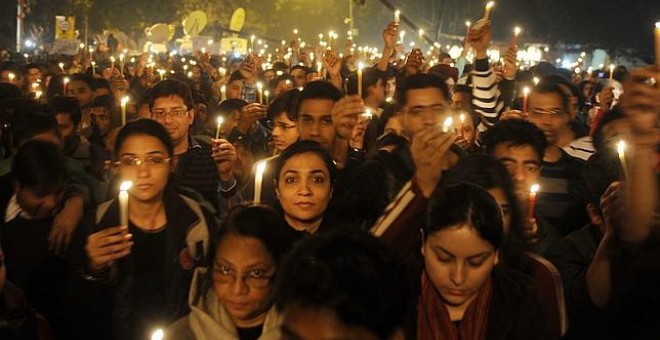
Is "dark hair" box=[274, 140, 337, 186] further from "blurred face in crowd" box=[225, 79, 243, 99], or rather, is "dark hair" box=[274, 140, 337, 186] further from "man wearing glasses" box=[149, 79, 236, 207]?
"blurred face in crowd" box=[225, 79, 243, 99]

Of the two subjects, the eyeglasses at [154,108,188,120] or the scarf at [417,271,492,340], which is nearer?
the scarf at [417,271,492,340]

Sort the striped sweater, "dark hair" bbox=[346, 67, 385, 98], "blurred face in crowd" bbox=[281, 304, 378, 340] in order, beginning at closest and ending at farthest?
"blurred face in crowd" bbox=[281, 304, 378, 340] < the striped sweater < "dark hair" bbox=[346, 67, 385, 98]

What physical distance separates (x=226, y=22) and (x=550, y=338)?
147ft

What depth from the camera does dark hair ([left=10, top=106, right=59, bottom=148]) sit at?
5512 mm

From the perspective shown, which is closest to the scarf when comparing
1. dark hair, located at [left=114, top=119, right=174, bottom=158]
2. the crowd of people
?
the crowd of people

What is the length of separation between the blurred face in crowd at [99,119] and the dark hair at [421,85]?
3564mm

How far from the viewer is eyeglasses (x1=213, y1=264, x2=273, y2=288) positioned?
9.68 ft

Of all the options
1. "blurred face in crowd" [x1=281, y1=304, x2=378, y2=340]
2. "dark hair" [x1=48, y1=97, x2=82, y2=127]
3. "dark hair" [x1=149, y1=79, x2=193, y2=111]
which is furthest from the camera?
"dark hair" [x1=48, y1=97, x2=82, y2=127]

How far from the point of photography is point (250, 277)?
9.71 feet

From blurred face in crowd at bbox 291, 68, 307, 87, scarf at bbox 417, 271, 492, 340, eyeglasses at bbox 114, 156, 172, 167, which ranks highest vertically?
blurred face in crowd at bbox 291, 68, 307, 87

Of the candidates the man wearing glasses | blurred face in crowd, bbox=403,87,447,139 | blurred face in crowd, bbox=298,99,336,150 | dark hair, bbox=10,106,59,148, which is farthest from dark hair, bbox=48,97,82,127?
blurred face in crowd, bbox=403,87,447,139

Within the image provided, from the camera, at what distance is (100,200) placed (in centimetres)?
467

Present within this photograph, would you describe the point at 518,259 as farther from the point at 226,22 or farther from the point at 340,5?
the point at 340,5

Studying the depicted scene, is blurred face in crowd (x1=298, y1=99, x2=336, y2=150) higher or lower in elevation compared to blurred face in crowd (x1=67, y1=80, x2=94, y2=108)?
lower
